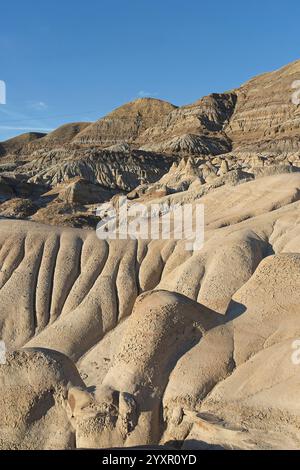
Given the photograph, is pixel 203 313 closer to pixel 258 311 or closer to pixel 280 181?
pixel 258 311

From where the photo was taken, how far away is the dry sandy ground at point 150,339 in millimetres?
4680

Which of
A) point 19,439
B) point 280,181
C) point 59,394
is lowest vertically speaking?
point 19,439

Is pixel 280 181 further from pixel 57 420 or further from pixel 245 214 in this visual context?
pixel 57 420

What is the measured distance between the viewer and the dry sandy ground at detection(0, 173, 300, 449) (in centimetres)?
468

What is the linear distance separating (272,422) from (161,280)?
14.0ft

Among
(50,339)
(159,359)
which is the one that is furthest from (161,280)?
(159,359)

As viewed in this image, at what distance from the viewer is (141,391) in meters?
5.04

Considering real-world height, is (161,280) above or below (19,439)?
above

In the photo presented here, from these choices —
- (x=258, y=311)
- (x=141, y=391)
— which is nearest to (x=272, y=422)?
(x=141, y=391)

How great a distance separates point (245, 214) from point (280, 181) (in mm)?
1256

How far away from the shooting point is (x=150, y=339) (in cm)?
534
